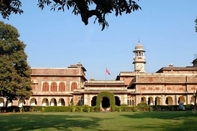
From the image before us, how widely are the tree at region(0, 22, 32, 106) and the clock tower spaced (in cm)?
3727

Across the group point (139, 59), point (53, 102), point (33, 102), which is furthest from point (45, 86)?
point (139, 59)

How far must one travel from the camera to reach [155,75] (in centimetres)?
5772

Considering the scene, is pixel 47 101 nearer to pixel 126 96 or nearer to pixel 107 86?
pixel 107 86

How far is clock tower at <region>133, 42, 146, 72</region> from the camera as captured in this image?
72.8 meters

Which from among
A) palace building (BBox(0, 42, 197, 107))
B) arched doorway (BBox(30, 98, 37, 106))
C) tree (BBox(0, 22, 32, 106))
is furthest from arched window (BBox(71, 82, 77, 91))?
tree (BBox(0, 22, 32, 106))

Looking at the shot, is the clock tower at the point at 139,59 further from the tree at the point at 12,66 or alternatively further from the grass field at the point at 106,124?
the grass field at the point at 106,124

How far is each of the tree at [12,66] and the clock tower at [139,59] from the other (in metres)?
37.3

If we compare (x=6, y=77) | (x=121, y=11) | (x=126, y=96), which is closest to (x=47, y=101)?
(x=126, y=96)

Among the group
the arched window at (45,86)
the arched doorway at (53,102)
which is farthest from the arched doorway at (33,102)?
the arched doorway at (53,102)

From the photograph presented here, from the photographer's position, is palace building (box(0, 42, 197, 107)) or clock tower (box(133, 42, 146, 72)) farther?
clock tower (box(133, 42, 146, 72))

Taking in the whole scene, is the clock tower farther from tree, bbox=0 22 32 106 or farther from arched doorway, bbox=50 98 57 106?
tree, bbox=0 22 32 106

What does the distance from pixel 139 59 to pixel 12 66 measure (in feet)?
135

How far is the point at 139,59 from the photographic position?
242 feet

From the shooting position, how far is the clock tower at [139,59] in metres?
72.8
